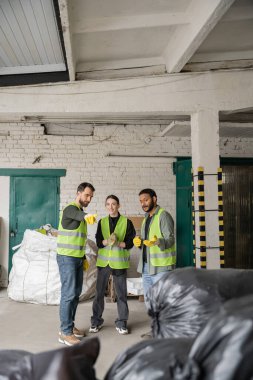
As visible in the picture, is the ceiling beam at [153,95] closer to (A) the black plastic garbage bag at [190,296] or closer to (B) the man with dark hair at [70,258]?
(B) the man with dark hair at [70,258]

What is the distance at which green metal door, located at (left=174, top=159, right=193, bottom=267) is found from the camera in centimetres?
657

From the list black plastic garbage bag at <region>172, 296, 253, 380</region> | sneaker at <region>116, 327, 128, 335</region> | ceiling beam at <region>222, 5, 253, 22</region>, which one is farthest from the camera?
sneaker at <region>116, 327, 128, 335</region>

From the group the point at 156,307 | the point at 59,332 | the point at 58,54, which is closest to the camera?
the point at 156,307

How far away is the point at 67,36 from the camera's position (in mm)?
3641

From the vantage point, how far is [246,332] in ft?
3.69

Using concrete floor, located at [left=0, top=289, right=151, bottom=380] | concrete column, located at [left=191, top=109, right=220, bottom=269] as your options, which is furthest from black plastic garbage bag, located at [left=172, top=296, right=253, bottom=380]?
concrete column, located at [left=191, top=109, right=220, bottom=269]

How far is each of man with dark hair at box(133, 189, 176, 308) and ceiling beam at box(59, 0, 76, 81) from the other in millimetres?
1774

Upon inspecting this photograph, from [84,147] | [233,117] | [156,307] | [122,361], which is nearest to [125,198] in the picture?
[84,147]

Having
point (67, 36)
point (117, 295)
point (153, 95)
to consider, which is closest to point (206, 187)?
point (153, 95)

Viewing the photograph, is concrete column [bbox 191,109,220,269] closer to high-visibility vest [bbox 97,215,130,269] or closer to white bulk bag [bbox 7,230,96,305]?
high-visibility vest [bbox 97,215,130,269]

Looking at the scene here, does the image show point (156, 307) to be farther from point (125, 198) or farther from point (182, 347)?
point (125, 198)

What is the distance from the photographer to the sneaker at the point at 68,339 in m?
3.67

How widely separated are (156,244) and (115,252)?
1.73 feet

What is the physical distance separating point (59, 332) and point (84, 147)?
3694mm
